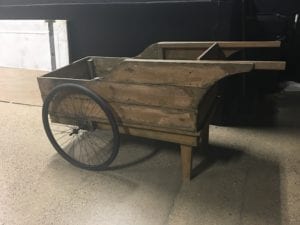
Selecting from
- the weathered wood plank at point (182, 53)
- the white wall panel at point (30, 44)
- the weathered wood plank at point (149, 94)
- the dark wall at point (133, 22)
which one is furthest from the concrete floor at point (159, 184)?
the white wall panel at point (30, 44)

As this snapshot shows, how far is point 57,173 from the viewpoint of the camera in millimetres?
1910

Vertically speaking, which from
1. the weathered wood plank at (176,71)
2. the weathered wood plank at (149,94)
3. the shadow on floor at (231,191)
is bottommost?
the shadow on floor at (231,191)

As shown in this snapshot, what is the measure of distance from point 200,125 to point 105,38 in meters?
1.31

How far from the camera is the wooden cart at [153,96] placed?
4.86ft

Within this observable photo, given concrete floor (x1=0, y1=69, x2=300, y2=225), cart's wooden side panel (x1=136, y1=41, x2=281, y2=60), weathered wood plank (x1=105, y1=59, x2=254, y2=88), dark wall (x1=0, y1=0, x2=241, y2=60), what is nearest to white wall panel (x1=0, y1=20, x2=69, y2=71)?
dark wall (x1=0, y1=0, x2=241, y2=60)

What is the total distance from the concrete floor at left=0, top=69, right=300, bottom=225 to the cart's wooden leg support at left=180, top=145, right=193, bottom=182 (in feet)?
0.16

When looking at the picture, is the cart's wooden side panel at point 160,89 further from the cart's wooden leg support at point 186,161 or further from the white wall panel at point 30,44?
the white wall panel at point 30,44

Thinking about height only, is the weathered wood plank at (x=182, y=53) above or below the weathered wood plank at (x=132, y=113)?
above

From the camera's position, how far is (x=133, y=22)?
2.48 meters

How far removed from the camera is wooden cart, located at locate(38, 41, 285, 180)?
4.86 feet

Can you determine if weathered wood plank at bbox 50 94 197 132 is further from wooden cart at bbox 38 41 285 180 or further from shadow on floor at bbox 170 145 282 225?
shadow on floor at bbox 170 145 282 225

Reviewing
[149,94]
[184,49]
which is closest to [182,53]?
[184,49]

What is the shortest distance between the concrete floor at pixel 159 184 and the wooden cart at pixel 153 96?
0.12 meters

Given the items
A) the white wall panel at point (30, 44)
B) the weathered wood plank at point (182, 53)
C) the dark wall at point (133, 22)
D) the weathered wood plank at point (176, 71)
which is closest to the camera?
the weathered wood plank at point (176, 71)
